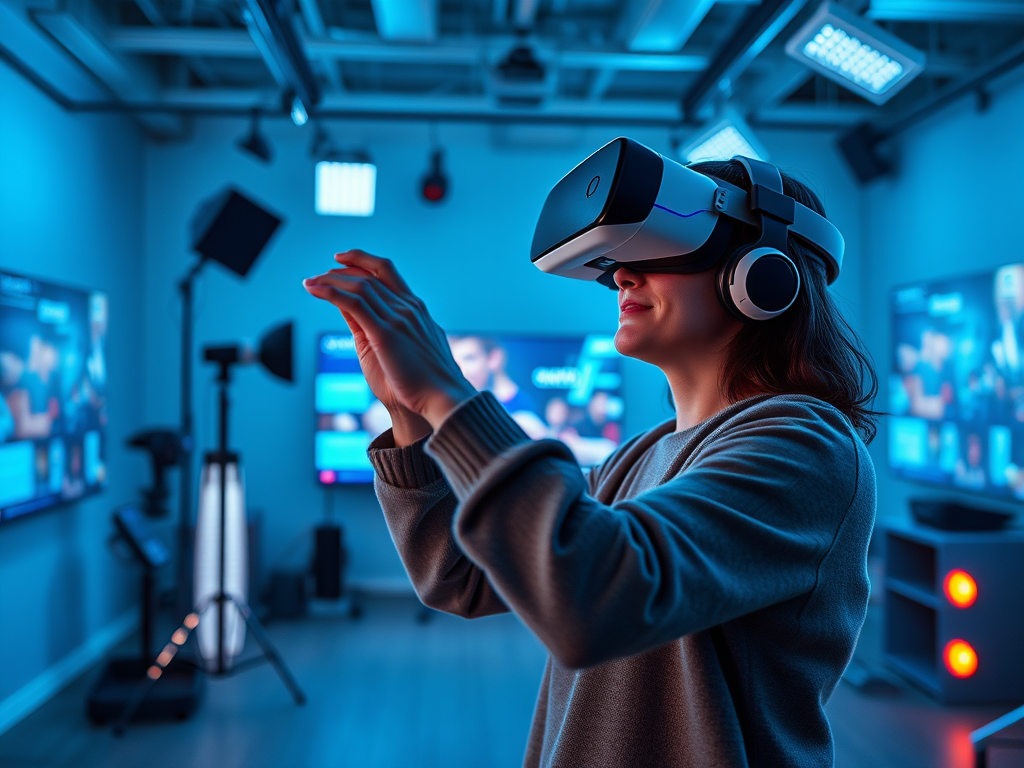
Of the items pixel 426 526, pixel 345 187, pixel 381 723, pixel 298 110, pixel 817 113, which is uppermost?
pixel 817 113

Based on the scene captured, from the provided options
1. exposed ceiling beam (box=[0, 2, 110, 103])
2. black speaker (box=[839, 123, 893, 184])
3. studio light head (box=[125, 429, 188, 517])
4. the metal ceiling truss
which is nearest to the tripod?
studio light head (box=[125, 429, 188, 517])

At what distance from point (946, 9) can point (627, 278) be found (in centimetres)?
295

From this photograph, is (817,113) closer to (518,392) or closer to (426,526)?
(518,392)

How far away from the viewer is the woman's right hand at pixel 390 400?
71 centimetres

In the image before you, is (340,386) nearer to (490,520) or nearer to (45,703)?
(45,703)

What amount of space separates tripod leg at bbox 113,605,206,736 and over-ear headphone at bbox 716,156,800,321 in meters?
2.61

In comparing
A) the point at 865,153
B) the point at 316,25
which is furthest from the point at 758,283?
the point at 865,153

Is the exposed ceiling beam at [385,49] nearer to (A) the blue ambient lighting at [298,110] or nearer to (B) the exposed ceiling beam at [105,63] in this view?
(B) the exposed ceiling beam at [105,63]

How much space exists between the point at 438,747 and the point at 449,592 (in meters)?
2.04

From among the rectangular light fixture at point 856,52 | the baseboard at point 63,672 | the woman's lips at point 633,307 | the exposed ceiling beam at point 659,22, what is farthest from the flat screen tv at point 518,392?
the woman's lips at point 633,307

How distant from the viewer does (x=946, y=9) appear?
2.88 m

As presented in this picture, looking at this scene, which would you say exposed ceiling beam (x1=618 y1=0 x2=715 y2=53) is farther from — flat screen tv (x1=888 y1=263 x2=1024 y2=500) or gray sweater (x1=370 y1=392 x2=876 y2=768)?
gray sweater (x1=370 y1=392 x2=876 y2=768)

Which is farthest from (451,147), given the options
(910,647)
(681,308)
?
(681,308)

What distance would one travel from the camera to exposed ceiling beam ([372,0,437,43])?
9.62ft
